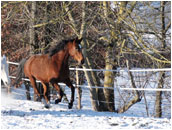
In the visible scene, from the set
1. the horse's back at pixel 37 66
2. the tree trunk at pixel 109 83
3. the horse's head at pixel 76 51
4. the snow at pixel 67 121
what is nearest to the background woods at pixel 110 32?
the tree trunk at pixel 109 83

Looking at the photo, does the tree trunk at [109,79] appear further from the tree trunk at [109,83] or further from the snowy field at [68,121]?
the snowy field at [68,121]

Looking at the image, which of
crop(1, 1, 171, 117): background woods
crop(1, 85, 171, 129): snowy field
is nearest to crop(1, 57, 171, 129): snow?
crop(1, 85, 171, 129): snowy field

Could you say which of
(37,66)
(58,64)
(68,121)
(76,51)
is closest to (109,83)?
(37,66)

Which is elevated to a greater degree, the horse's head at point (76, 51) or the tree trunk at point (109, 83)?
the horse's head at point (76, 51)

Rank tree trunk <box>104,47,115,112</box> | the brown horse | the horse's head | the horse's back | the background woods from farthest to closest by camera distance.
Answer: tree trunk <box>104,47,115,112</box> → the background woods → the horse's back → the brown horse → the horse's head

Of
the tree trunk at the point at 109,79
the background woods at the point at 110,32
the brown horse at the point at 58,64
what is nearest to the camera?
the brown horse at the point at 58,64

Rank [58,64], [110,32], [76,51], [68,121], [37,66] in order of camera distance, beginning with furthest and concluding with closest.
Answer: [110,32] < [37,66] < [58,64] < [76,51] < [68,121]

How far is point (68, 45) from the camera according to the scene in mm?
9359

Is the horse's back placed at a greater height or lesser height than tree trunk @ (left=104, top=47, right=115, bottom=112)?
greater

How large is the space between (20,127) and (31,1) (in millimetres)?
7012

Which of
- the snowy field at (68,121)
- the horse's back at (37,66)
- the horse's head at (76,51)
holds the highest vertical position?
the horse's head at (76,51)

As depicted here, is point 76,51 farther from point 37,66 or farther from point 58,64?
point 37,66

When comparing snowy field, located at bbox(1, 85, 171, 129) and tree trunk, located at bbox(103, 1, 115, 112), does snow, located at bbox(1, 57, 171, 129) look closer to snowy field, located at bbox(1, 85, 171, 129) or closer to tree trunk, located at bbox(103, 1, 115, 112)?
snowy field, located at bbox(1, 85, 171, 129)

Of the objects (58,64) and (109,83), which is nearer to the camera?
(58,64)
